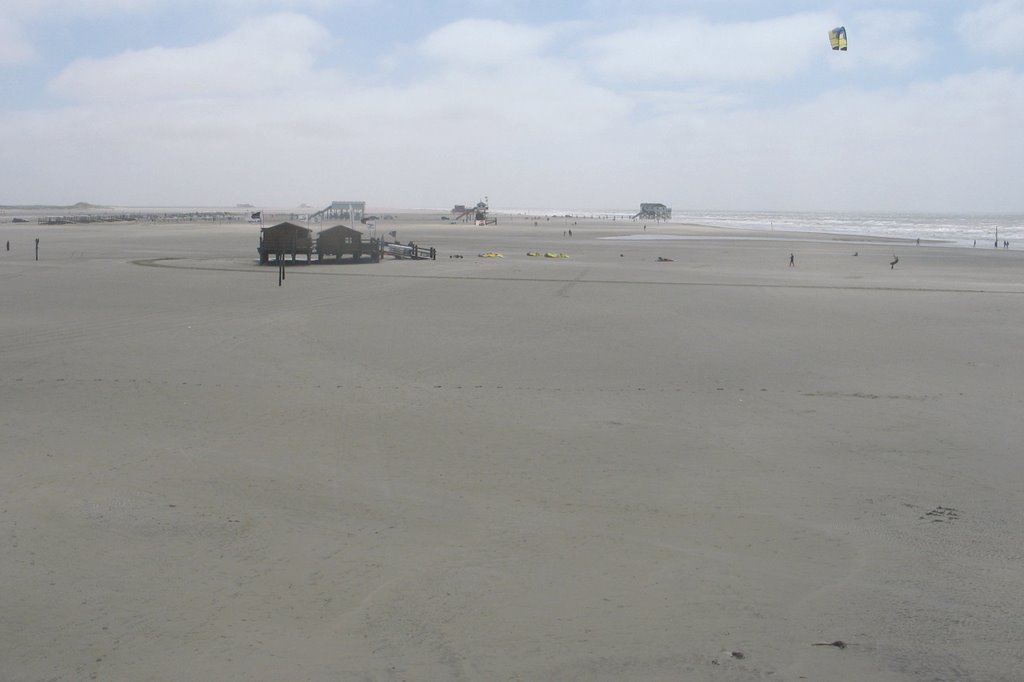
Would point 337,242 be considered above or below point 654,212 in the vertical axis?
below

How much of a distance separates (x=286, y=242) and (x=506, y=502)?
1131 inches

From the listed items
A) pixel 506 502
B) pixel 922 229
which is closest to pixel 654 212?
pixel 922 229

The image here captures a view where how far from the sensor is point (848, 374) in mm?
13352

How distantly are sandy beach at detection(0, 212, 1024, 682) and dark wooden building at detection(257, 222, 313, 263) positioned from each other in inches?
665

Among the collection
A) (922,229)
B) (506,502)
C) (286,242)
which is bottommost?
(506,502)

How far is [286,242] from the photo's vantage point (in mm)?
34250

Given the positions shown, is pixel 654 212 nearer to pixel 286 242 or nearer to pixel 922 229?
pixel 922 229

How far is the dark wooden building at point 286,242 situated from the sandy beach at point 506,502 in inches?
665

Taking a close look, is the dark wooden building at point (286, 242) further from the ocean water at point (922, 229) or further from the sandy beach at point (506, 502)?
the ocean water at point (922, 229)

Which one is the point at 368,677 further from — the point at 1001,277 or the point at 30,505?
the point at 1001,277

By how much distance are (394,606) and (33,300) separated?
1891cm

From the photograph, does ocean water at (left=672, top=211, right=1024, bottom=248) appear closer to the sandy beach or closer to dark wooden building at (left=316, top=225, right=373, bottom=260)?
dark wooden building at (left=316, top=225, right=373, bottom=260)

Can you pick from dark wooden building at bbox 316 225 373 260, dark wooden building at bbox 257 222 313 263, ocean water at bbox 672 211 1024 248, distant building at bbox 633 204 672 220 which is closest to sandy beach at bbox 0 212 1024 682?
dark wooden building at bbox 257 222 313 263

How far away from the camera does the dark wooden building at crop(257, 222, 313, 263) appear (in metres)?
34.2
